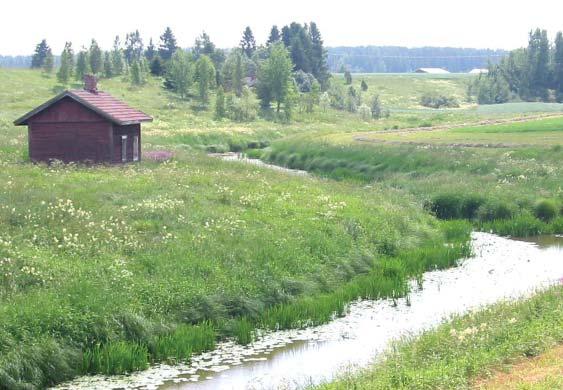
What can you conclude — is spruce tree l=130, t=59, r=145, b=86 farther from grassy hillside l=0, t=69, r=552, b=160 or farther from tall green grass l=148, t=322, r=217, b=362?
tall green grass l=148, t=322, r=217, b=362

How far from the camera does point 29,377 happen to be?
15656 mm

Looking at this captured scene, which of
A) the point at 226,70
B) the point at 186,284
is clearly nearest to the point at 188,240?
the point at 186,284

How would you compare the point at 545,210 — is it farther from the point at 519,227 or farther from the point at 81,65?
the point at 81,65

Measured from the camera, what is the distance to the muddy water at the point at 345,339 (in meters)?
16.3

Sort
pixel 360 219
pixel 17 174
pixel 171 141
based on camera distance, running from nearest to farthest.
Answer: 1. pixel 360 219
2. pixel 17 174
3. pixel 171 141

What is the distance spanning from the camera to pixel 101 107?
40594 millimetres

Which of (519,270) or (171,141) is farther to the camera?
(171,141)

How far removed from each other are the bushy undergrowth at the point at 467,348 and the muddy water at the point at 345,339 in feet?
5.22

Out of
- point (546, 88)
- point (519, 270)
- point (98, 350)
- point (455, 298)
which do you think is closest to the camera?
point (98, 350)

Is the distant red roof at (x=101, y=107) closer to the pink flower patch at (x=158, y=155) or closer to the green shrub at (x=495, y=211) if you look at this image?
the pink flower patch at (x=158, y=155)

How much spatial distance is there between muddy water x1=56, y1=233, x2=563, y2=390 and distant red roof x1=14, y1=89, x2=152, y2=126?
20.4 meters

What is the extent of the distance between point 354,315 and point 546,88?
13545cm

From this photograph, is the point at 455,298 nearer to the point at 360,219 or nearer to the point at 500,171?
the point at 360,219

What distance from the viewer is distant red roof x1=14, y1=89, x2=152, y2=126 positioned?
39.8 meters
